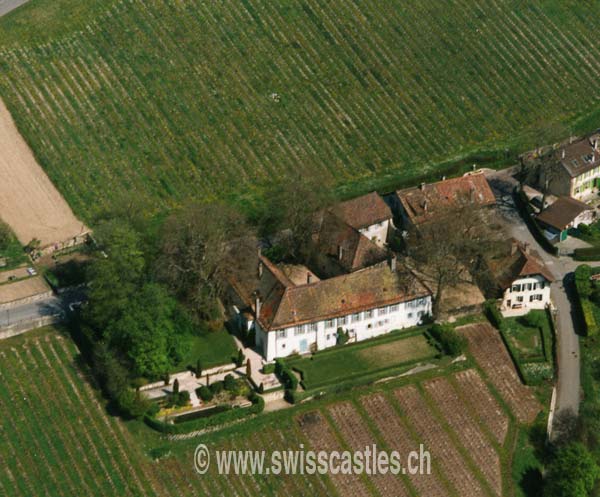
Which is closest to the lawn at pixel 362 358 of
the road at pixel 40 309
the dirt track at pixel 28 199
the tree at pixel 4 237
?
the road at pixel 40 309

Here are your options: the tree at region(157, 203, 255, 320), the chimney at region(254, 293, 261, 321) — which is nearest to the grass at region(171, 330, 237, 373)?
the tree at region(157, 203, 255, 320)

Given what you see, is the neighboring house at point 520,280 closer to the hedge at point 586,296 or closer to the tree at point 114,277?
the hedge at point 586,296

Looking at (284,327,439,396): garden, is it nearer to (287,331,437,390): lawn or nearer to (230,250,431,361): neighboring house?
(287,331,437,390): lawn

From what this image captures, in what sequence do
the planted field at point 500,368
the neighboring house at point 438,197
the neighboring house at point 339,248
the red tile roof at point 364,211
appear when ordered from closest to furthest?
the planted field at point 500,368 < the neighboring house at point 339,248 < the red tile roof at point 364,211 < the neighboring house at point 438,197

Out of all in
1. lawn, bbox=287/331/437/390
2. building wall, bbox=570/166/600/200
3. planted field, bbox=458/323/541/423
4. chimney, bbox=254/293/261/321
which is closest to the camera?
lawn, bbox=287/331/437/390

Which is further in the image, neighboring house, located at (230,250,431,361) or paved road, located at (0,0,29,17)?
paved road, located at (0,0,29,17)

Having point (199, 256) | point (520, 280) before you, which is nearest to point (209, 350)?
point (199, 256)
